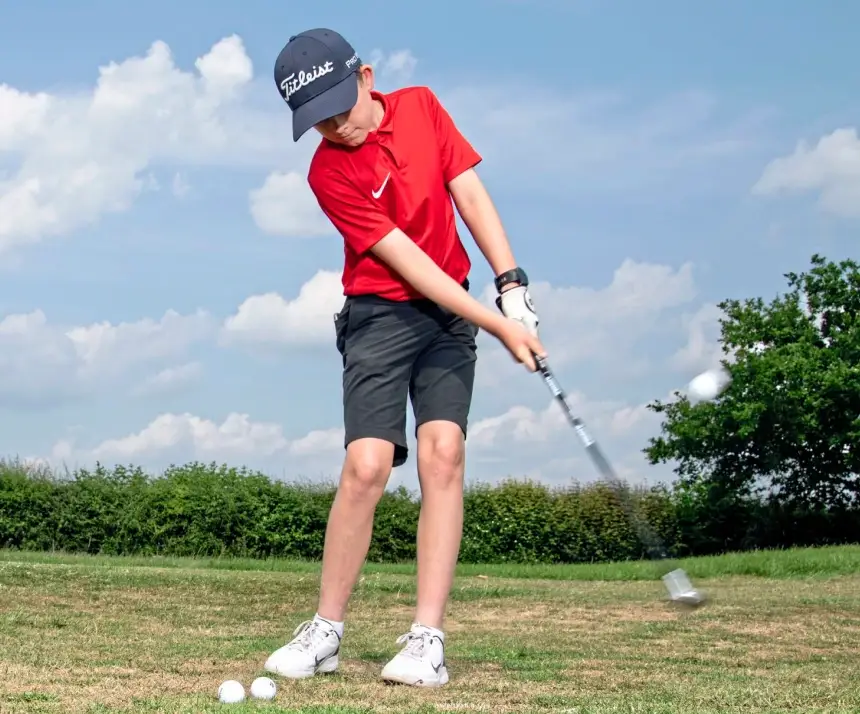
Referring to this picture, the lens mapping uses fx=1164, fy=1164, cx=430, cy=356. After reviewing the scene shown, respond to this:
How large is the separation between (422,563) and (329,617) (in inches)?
17.5

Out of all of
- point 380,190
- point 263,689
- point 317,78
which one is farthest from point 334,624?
point 317,78

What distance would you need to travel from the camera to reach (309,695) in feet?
14.0

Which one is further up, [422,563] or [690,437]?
[690,437]

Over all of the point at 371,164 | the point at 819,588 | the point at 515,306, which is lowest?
the point at 819,588

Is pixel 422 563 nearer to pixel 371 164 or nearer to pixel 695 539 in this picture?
pixel 371 164

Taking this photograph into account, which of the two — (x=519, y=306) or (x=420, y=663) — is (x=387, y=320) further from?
(x=420, y=663)

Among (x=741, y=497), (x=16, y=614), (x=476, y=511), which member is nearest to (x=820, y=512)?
(x=741, y=497)

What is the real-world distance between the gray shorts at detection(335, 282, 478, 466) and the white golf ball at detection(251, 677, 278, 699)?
1039mm

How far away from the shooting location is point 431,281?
4648mm

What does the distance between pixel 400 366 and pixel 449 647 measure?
2.24 meters

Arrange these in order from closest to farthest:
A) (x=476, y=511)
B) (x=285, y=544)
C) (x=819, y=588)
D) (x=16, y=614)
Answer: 1. (x=16, y=614)
2. (x=819, y=588)
3. (x=285, y=544)
4. (x=476, y=511)

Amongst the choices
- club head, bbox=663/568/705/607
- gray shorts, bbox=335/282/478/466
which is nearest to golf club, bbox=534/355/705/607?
club head, bbox=663/568/705/607

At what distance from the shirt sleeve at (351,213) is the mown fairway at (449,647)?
1.77 meters

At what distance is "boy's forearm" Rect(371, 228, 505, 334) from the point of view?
4625 mm
